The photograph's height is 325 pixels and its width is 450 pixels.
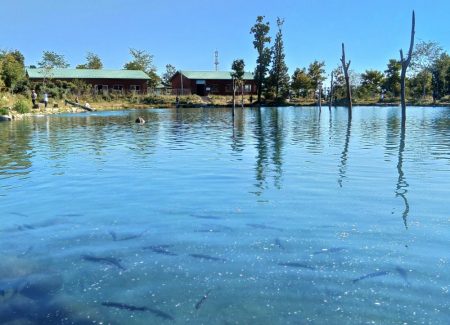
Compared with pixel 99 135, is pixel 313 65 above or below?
above

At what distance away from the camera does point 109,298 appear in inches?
208

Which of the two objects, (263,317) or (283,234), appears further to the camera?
(283,234)

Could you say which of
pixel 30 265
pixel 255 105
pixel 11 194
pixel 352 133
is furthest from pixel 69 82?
pixel 30 265

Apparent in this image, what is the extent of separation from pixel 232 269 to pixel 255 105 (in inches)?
2818

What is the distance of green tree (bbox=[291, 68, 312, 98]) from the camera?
8012cm

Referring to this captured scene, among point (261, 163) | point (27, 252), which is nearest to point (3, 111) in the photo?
point (261, 163)

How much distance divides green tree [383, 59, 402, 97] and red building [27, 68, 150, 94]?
155 feet

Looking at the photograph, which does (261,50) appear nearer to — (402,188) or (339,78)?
(339,78)

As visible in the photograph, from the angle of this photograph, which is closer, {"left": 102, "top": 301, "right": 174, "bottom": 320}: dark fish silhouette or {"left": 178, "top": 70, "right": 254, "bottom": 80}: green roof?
{"left": 102, "top": 301, "right": 174, "bottom": 320}: dark fish silhouette

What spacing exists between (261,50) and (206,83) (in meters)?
13.1

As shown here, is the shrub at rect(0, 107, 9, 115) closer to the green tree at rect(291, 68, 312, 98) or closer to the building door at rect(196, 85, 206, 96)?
the building door at rect(196, 85, 206, 96)

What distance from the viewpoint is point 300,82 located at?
80.3 m

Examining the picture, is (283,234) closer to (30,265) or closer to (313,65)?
(30,265)

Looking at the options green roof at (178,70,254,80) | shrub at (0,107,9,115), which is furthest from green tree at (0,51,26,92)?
green roof at (178,70,254,80)
